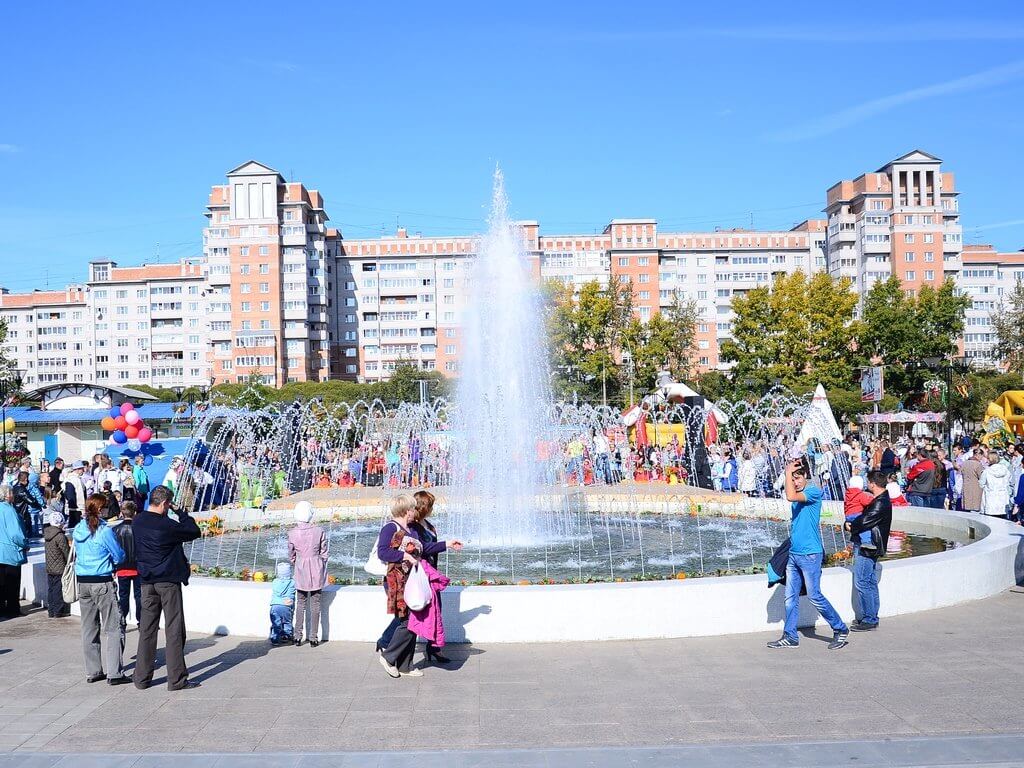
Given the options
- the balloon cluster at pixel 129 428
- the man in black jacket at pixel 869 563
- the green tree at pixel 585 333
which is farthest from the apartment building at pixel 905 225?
the man in black jacket at pixel 869 563

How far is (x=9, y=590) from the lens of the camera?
10.5 meters

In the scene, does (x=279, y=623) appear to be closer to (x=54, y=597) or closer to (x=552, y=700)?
(x=552, y=700)

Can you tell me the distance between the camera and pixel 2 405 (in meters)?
33.3

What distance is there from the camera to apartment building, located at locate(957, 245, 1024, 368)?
102188mm

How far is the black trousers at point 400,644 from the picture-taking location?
24.5ft

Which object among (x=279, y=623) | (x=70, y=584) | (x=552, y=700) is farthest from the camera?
(x=279, y=623)

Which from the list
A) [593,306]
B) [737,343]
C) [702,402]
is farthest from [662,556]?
[593,306]

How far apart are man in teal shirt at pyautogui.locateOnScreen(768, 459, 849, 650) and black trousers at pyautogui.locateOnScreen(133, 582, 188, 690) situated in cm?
512

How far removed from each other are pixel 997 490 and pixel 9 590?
14978 mm

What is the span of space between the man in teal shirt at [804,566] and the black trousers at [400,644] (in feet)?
10.8

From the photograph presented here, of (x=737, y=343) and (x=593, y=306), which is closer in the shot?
(x=737, y=343)

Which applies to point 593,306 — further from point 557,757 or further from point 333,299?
point 557,757

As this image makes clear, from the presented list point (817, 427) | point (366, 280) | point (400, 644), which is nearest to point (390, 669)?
point (400, 644)

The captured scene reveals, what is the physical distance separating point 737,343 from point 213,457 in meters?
41.7
